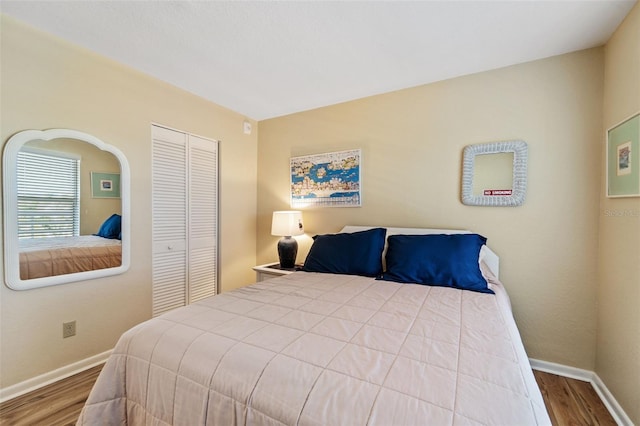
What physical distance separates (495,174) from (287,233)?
77.3 inches

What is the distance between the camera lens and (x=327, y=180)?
2.97 meters

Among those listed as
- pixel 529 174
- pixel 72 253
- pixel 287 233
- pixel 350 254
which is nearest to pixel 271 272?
pixel 287 233

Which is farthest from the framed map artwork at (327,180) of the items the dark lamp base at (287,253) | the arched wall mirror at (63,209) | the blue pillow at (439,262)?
the arched wall mirror at (63,209)

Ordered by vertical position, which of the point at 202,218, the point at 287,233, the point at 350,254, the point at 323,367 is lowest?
the point at 323,367

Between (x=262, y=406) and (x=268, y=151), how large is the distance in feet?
9.85

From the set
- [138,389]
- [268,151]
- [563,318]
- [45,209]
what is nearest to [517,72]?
[563,318]

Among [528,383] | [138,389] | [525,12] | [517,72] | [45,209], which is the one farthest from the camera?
[517,72]

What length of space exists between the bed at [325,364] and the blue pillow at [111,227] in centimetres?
128

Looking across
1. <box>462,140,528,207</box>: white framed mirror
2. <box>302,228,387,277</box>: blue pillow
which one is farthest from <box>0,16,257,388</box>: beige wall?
<box>462,140,528,207</box>: white framed mirror

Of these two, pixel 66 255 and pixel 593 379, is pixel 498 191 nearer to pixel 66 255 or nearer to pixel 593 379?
pixel 593 379

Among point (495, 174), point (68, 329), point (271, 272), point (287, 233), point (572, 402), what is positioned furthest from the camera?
point (287, 233)

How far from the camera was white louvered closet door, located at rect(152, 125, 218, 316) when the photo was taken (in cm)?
249

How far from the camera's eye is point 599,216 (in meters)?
1.88

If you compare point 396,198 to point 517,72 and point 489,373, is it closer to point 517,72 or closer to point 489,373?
point 517,72
